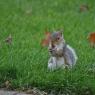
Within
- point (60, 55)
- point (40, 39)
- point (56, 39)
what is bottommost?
point (60, 55)

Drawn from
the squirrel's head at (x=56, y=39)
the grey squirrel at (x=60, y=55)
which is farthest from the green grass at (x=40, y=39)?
the squirrel's head at (x=56, y=39)

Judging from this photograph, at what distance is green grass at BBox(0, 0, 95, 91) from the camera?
21.7ft

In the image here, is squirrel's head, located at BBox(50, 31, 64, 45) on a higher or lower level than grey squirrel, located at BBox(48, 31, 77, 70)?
higher

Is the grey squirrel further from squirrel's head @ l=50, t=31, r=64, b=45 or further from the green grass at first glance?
the green grass

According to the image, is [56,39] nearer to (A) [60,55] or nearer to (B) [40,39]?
(A) [60,55]

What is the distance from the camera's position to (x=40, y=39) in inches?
356

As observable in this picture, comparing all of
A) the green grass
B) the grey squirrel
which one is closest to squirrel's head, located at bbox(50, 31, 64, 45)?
the grey squirrel

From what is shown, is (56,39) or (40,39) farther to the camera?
(40,39)

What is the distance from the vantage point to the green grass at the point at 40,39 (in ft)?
21.7

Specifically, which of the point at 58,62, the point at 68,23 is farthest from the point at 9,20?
the point at 58,62

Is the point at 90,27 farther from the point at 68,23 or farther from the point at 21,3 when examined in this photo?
the point at 21,3

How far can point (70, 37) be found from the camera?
9195 mm

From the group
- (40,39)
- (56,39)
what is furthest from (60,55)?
(40,39)

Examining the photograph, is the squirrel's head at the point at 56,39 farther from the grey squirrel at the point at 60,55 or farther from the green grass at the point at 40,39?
the green grass at the point at 40,39
